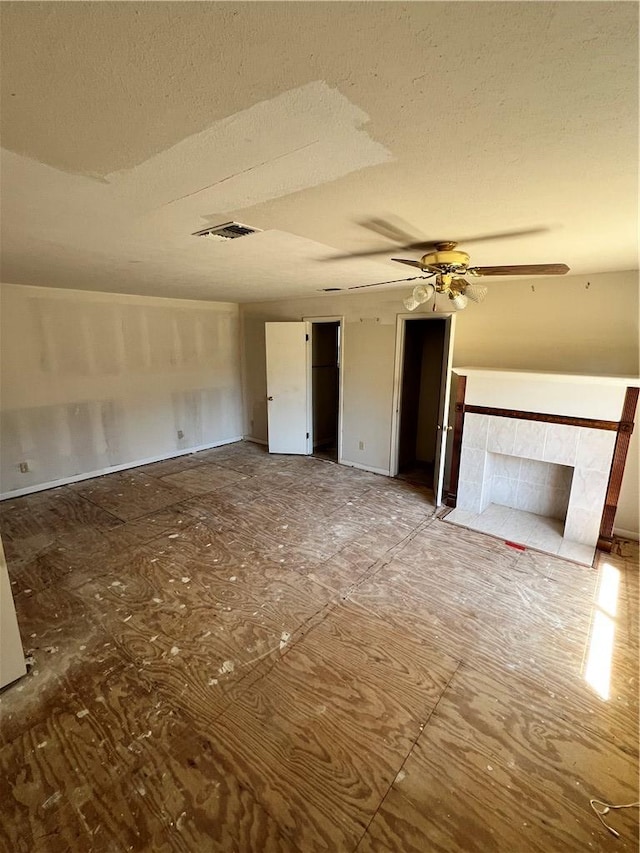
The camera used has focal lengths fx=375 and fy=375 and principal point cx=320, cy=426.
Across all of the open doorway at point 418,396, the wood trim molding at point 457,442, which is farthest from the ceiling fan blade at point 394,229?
the open doorway at point 418,396

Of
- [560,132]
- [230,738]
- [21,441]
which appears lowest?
[230,738]

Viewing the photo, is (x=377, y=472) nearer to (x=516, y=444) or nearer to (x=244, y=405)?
(x=516, y=444)

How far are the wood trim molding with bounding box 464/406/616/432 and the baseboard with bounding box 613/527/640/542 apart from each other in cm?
106

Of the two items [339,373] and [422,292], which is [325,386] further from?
[422,292]

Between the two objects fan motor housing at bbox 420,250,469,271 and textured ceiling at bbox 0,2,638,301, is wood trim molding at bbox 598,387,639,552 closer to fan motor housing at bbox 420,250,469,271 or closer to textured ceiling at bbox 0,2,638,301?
textured ceiling at bbox 0,2,638,301

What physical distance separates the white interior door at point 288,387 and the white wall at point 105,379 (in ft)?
3.42

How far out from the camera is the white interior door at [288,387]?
544 centimetres

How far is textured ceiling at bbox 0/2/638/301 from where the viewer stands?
2.24 feet

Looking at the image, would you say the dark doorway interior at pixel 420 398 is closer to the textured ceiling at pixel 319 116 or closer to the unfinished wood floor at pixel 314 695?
the unfinished wood floor at pixel 314 695

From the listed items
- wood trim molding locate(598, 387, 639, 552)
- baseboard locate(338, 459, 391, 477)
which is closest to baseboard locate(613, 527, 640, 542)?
wood trim molding locate(598, 387, 639, 552)

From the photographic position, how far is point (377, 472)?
496cm

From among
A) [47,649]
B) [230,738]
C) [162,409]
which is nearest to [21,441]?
[162,409]

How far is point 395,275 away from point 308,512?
8.02ft

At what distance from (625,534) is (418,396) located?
2.77m
